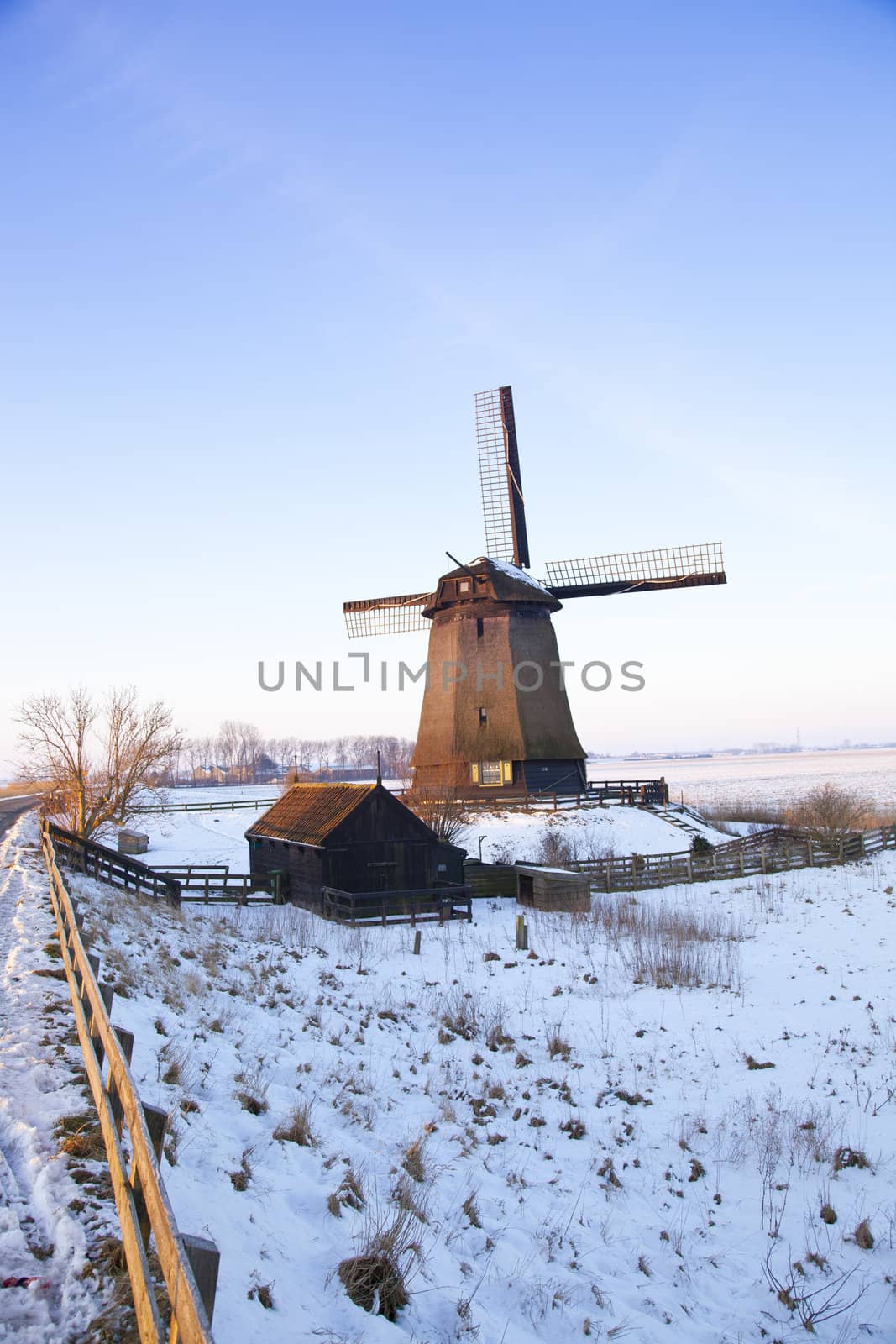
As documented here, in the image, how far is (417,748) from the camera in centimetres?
4022

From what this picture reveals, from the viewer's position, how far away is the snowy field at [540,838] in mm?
33503

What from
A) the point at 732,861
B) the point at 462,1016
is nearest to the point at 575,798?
the point at 732,861

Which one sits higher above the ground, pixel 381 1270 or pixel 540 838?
pixel 381 1270

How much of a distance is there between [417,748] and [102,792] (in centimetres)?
1521

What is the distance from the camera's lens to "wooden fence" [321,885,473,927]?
21094 millimetres

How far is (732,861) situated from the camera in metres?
29.2

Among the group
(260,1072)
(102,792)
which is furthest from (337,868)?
(260,1072)

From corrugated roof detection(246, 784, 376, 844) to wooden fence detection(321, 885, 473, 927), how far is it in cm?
186

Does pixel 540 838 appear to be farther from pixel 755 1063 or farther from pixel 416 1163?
pixel 416 1163

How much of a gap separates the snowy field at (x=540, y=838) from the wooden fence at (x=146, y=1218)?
26782 millimetres

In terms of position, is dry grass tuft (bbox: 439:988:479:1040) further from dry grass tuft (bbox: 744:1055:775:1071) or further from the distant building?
the distant building

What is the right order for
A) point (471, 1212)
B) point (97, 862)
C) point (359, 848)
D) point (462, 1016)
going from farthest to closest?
point (359, 848)
point (97, 862)
point (462, 1016)
point (471, 1212)

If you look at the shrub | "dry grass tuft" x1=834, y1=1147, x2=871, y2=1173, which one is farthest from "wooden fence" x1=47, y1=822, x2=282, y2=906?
the shrub

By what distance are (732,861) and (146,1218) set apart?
27.9m
